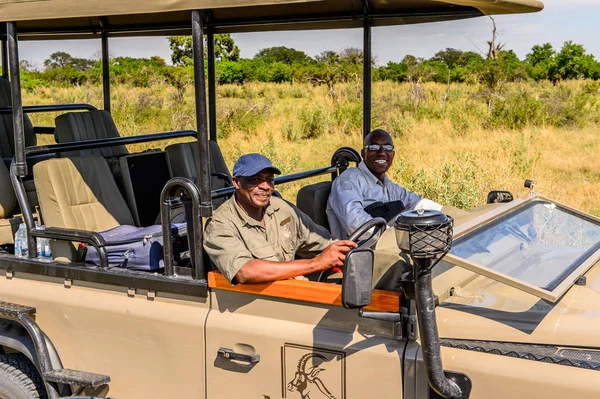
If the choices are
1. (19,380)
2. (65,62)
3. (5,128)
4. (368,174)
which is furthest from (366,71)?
(65,62)

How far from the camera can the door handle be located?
3.13 meters

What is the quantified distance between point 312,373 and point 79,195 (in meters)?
1.82

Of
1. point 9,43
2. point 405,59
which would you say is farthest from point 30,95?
point 9,43

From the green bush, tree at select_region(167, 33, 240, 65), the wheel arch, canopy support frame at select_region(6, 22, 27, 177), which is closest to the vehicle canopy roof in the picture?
canopy support frame at select_region(6, 22, 27, 177)

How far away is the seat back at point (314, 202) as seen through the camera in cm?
461

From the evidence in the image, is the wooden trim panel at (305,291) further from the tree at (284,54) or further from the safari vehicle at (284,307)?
the tree at (284,54)

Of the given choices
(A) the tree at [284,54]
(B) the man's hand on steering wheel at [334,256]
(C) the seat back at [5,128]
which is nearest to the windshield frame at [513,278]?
(B) the man's hand on steering wheel at [334,256]

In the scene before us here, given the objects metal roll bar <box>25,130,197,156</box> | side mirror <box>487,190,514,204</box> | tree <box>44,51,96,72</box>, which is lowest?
side mirror <box>487,190,514,204</box>

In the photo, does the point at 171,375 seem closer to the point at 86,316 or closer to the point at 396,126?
the point at 86,316

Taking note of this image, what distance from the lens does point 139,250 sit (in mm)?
3730

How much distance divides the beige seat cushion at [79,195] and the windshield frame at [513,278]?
200cm

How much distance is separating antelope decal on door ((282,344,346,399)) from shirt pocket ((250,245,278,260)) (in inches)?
20.0

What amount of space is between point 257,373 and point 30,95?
24751 mm

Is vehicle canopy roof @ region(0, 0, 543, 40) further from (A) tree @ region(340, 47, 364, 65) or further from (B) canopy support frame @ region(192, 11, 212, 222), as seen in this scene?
(A) tree @ region(340, 47, 364, 65)
